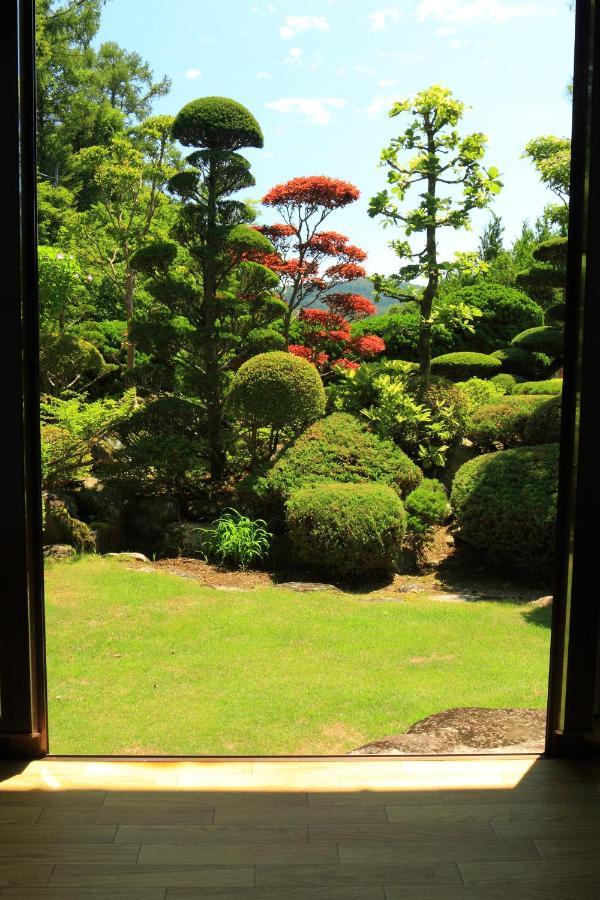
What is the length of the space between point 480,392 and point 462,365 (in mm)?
728

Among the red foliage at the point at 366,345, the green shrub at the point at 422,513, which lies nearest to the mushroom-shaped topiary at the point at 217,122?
the red foliage at the point at 366,345

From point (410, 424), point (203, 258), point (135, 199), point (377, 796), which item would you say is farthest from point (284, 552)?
point (135, 199)

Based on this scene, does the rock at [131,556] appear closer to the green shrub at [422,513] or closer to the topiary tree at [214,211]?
the topiary tree at [214,211]

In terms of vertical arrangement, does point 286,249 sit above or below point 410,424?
above

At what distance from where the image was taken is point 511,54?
6609 mm

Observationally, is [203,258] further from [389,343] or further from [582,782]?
[582,782]

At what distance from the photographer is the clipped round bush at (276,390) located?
19.5 feet

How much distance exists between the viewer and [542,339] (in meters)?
8.06

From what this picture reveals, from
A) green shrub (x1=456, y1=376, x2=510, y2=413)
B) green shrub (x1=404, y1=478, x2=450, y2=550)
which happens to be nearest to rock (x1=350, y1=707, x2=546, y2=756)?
green shrub (x1=404, y1=478, x2=450, y2=550)

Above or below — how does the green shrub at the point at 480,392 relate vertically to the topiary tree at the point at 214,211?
below

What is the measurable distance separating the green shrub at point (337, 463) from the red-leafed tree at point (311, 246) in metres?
1.60

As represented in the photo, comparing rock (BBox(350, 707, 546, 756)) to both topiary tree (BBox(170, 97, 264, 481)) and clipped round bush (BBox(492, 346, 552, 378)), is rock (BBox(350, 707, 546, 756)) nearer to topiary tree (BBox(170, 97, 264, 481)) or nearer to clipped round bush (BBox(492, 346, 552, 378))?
topiary tree (BBox(170, 97, 264, 481))

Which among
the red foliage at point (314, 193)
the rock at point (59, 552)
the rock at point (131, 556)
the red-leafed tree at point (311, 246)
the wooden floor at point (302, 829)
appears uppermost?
the red foliage at point (314, 193)

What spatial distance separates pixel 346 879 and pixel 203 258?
5.65m
